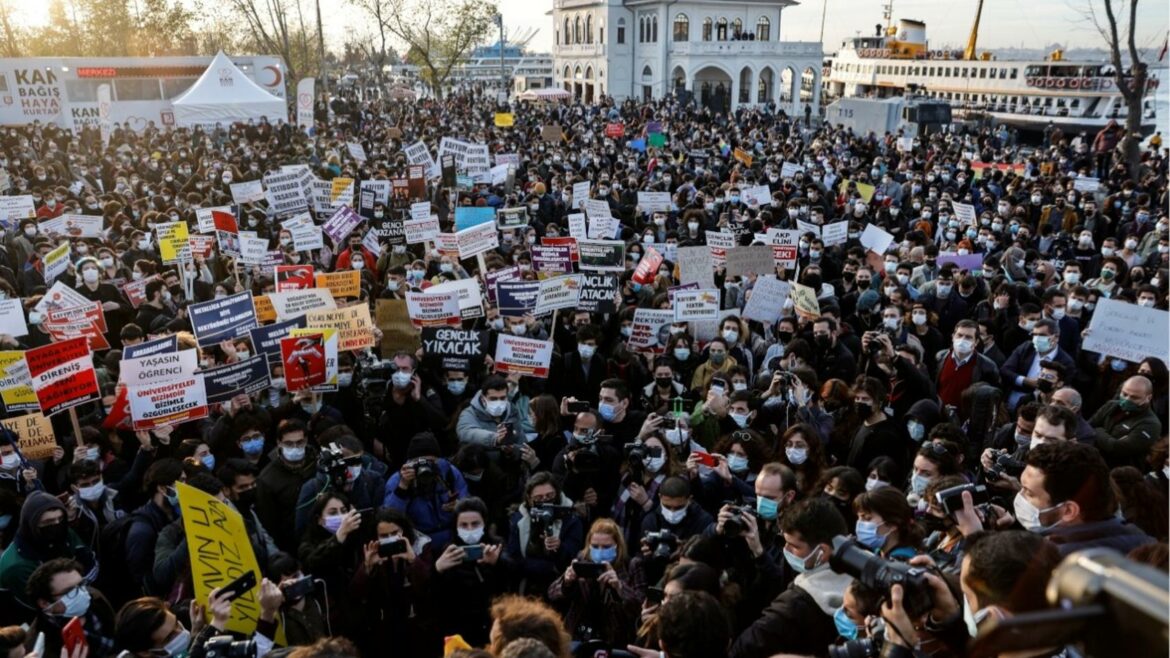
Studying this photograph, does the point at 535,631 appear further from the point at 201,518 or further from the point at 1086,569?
the point at 1086,569

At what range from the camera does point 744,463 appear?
5.66m

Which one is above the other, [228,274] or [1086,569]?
[1086,569]

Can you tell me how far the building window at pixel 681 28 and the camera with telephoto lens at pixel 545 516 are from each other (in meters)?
62.3

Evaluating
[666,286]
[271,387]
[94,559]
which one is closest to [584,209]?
[666,286]

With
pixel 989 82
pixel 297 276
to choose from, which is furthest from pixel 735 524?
pixel 989 82

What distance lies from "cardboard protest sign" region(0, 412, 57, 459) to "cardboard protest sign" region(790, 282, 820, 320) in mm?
6598

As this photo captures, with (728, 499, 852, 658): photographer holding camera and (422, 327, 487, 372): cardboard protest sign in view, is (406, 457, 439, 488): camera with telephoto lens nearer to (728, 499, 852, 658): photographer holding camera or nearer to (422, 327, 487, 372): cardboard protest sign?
(422, 327, 487, 372): cardboard protest sign

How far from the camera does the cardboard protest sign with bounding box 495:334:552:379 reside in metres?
7.48

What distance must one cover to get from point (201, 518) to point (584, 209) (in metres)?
11.3

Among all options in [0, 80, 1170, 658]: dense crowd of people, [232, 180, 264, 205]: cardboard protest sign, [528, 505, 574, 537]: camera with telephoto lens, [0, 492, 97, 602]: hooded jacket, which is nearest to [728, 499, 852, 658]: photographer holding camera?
[0, 80, 1170, 658]: dense crowd of people

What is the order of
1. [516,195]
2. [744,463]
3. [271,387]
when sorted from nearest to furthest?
1. [744,463]
2. [271,387]
3. [516,195]

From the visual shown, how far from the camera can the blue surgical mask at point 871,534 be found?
4.04 m

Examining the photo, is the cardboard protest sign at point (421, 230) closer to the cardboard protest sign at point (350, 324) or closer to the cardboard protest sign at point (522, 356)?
the cardboard protest sign at point (350, 324)

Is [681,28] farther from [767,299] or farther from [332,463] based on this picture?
[332,463]
